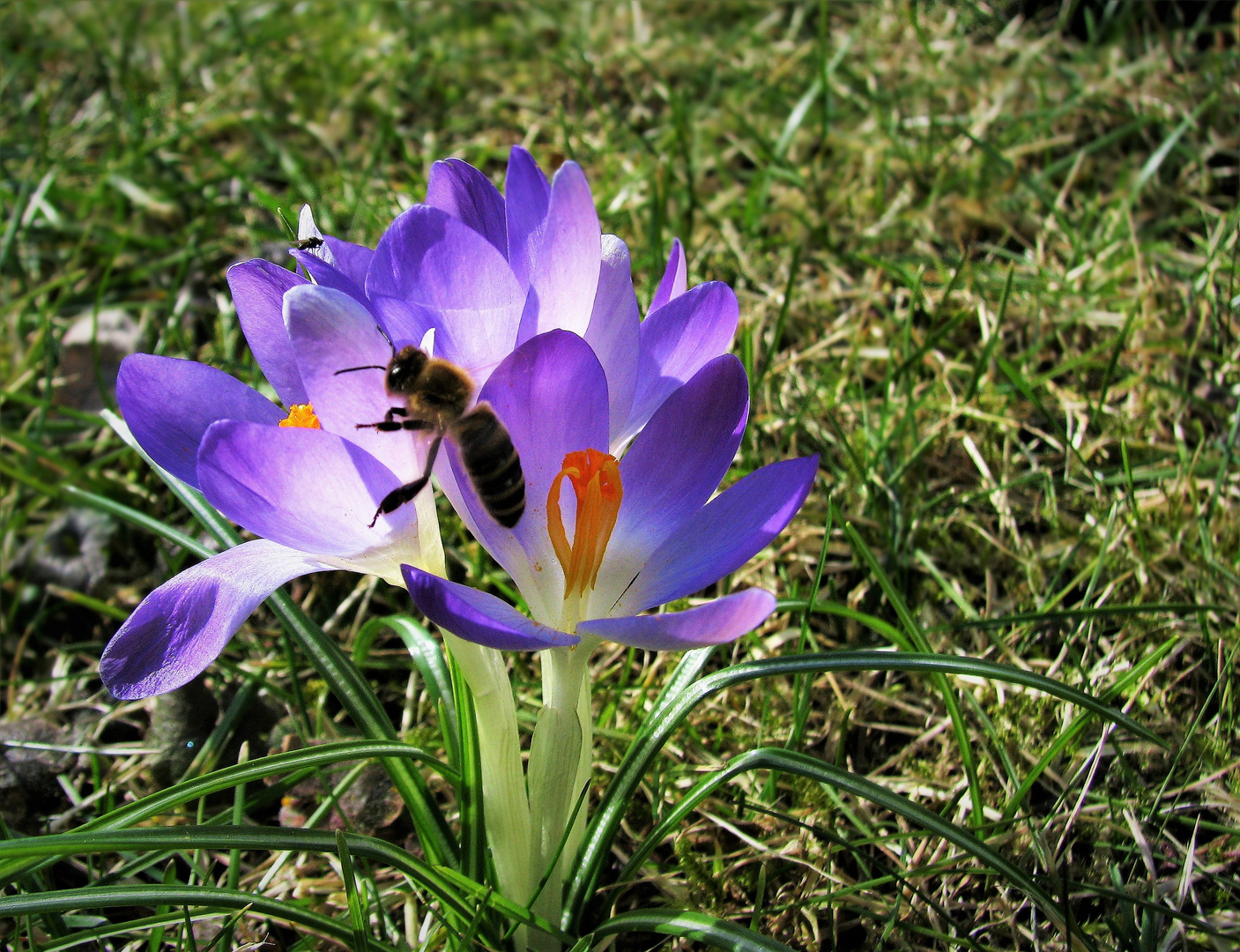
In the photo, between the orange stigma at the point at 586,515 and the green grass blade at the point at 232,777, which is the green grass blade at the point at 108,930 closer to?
the green grass blade at the point at 232,777

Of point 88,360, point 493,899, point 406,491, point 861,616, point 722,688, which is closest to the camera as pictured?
point 406,491

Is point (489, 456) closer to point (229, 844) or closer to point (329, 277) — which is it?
point (329, 277)

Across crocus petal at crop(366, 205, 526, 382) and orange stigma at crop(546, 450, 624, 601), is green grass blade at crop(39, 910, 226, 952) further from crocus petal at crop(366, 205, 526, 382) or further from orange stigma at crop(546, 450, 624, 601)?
crocus petal at crop(366, 205, 526, 382)

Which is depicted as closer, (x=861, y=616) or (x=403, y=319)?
(x=403, y=319)

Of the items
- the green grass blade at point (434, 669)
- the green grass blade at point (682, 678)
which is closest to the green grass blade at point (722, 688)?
the green grass blade at point (682, 678)

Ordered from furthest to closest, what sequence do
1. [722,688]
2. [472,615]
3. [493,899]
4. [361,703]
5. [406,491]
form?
[361,703] → [722,688] → [493,899] → [406,491] → [472,615]

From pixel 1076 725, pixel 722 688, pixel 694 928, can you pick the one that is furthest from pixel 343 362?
pixel 1076 725
